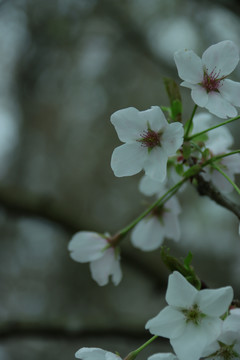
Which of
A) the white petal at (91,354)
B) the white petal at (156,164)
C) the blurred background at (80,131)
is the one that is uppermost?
the blurred background at (80,131)

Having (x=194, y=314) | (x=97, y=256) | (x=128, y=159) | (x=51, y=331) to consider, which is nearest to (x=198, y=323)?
(x=194, y=314)

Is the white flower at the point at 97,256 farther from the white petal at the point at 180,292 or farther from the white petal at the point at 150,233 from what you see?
the white petal at the point at 180,292

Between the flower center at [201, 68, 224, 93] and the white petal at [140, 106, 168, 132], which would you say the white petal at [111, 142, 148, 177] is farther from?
the flower center at [201, 68, 224, 93]

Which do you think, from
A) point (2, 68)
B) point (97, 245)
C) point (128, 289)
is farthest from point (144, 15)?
point (97, 245)

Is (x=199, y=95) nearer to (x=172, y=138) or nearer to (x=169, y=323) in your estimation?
(x=172, y=138)

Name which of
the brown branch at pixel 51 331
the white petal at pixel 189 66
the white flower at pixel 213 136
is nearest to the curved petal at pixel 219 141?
the white flower at pixel 213 136

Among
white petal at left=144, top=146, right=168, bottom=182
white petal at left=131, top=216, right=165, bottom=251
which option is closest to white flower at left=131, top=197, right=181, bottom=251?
white petal at left=131, top=216, right=165, bottom=251

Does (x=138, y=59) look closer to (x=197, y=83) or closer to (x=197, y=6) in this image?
(x=197, y=6)

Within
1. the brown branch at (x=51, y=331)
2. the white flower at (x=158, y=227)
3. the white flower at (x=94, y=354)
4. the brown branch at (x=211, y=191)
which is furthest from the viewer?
the brown branch at (x=51, y=331)
